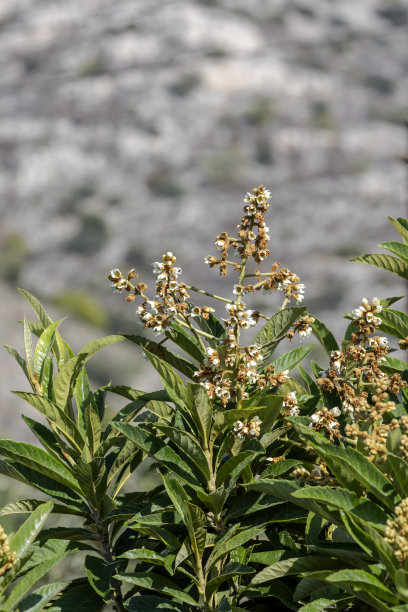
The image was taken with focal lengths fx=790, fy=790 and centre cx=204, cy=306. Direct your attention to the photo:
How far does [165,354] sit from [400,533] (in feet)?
2.77

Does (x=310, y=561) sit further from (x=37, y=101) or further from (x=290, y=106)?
(x=37, y=101)

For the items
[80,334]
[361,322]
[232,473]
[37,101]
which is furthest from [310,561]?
[37,101]

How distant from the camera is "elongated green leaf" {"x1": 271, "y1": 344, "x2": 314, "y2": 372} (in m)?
2.33

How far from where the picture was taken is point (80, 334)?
34688mm

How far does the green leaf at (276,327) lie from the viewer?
2.12 m

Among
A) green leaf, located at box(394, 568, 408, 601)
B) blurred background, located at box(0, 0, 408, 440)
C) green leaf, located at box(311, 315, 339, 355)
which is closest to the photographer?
green leaf, located at box(394, 568, 408, 601)

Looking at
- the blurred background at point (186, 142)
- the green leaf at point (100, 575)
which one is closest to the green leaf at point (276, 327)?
the green leaf at point (100, 575)

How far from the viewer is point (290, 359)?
2359mm

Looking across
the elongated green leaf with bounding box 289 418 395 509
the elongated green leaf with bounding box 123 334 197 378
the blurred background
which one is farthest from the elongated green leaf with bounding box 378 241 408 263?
the blurred background

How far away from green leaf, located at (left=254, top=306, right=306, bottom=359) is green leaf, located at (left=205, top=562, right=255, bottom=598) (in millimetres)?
564

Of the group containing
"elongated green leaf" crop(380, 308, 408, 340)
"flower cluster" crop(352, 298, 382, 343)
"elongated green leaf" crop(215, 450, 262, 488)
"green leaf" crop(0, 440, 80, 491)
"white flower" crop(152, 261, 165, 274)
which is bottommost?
"elongated green leaf" crop(215, 450, 262, 488)

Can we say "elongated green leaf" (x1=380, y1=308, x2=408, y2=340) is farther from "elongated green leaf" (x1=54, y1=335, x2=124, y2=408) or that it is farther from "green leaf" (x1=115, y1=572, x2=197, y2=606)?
"green leaf" (x1=115, y1=572, x2=197, y2=606)

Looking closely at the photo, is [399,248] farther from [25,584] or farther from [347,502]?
[25,584]

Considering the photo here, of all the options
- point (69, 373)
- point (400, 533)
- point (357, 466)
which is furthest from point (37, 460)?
point (400, 533)
